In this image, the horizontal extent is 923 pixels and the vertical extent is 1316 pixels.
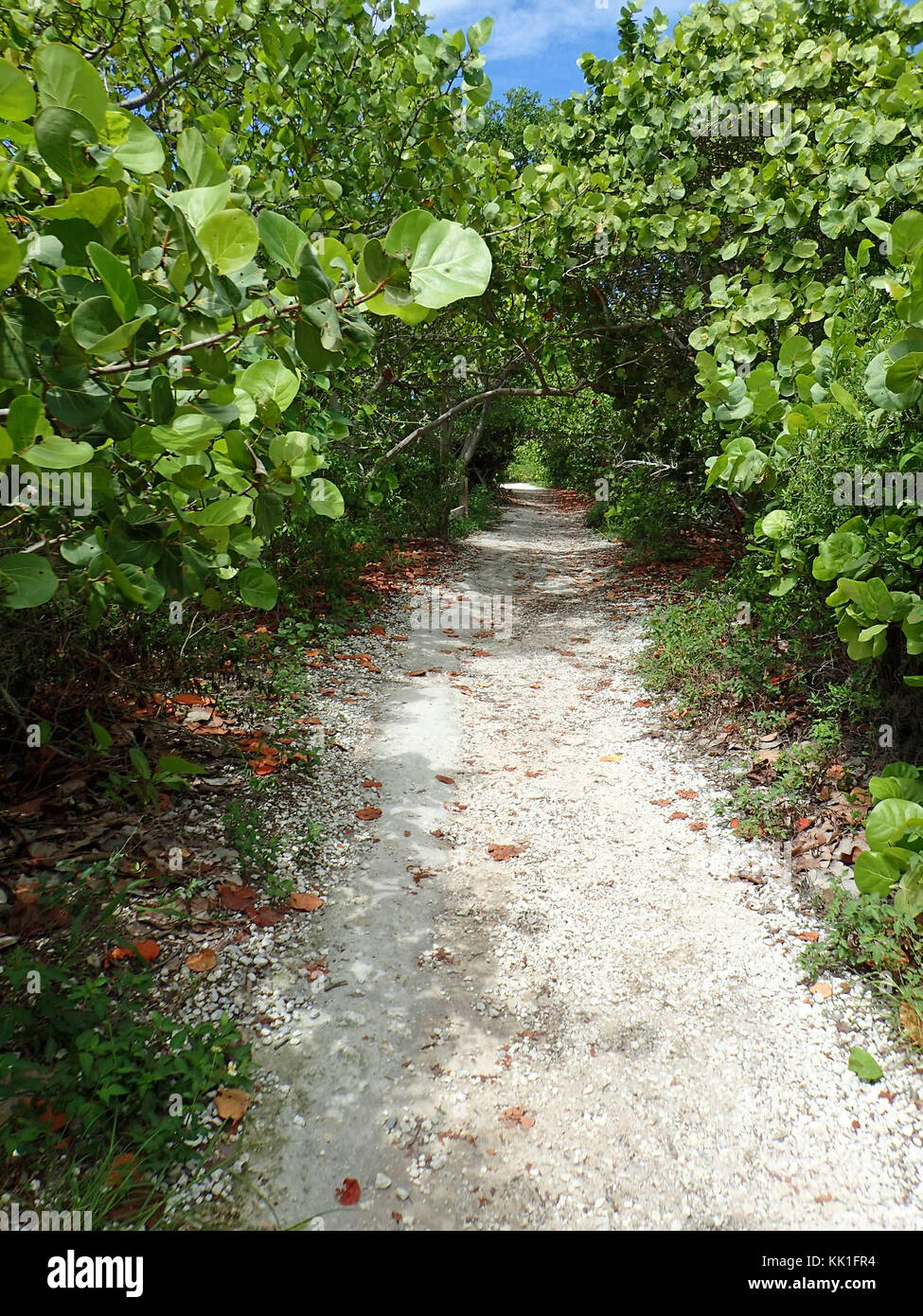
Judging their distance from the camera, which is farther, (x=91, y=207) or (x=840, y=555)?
(x=840, y=555)

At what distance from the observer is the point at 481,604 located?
8609mm

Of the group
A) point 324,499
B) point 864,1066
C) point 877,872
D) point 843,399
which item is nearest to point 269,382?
point 324,499

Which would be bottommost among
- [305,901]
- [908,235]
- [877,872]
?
[305,901]

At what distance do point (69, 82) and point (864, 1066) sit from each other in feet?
10.6

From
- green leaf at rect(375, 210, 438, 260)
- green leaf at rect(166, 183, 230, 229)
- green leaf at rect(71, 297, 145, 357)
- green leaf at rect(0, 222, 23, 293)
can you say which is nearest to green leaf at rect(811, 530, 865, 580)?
green leaf at rect(375, 210, 438, 260)

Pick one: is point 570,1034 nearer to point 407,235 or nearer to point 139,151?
point 407,235

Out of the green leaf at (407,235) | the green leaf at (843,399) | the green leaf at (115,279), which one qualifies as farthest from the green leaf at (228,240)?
the green leaf at (843,399)

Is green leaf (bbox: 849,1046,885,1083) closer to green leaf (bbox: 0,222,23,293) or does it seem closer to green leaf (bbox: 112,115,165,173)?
green leaf (bbox: 0,222,23,293)

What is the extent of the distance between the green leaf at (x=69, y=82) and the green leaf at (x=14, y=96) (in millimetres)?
109

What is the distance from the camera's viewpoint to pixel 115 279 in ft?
4.10

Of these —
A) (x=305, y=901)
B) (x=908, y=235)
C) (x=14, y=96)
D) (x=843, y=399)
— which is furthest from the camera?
(x=305, y=901)

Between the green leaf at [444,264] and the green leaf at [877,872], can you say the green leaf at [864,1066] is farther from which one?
the green leaf at [444,264]

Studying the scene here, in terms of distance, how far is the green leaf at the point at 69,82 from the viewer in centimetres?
123
